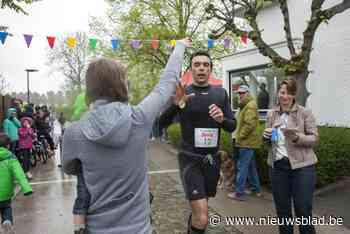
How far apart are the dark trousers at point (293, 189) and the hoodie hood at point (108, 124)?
86.5 inches

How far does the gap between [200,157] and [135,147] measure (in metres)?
1.84

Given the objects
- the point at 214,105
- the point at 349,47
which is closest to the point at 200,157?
the point at 214,105

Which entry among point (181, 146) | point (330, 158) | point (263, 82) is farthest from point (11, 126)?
point (263, 82)

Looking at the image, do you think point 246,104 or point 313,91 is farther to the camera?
point 313,91

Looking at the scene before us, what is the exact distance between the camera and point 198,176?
354 cm

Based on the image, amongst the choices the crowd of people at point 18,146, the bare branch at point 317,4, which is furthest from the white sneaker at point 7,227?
the bare branch at point 317,4

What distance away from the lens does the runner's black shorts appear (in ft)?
11.4

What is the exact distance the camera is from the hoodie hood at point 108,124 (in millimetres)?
1700

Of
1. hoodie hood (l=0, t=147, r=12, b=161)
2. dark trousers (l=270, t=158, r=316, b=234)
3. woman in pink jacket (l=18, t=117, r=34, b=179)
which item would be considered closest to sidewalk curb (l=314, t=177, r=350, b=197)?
dark trousers (l=270, t=158, r=316, b=234)

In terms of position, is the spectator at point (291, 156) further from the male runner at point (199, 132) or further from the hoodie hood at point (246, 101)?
Answer: the hoodie hood at point (246, 101)

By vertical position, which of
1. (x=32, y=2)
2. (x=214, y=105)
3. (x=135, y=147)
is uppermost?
(x=32, y=2)

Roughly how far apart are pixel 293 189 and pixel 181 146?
3.92ft

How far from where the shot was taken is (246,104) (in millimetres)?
6051

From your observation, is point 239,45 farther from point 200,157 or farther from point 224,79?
point 200,157
